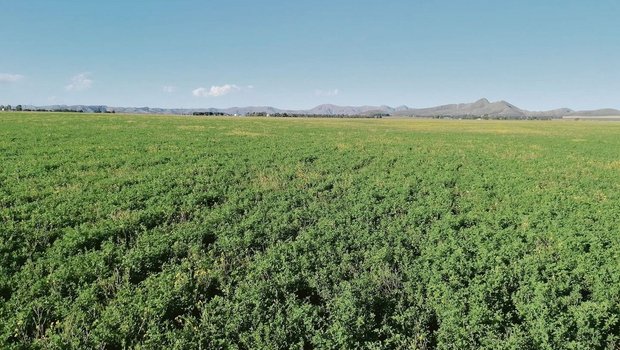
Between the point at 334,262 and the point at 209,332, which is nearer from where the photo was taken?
the point at 209,332

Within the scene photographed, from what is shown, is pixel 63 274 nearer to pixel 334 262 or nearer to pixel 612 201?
pixel 334 262

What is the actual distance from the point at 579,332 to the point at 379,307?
3572 mm

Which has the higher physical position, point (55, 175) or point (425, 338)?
point (55, 175)

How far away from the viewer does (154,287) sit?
853cm

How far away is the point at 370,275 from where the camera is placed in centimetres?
945

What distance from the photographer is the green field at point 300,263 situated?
23.2ft

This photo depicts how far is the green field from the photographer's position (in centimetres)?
709

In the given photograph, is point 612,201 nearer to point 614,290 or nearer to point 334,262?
point 614,290

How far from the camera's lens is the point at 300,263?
988 centimetres

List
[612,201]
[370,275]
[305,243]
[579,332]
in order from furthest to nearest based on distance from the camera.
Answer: [612,201], [305,243], [370,275], [579,332]

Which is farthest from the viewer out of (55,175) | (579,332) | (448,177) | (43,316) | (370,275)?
(448,177)

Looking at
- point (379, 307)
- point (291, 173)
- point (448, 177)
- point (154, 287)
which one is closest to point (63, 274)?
point (154, 287)

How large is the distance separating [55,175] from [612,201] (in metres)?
24.3

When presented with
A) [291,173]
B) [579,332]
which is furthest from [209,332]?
[291,173]
